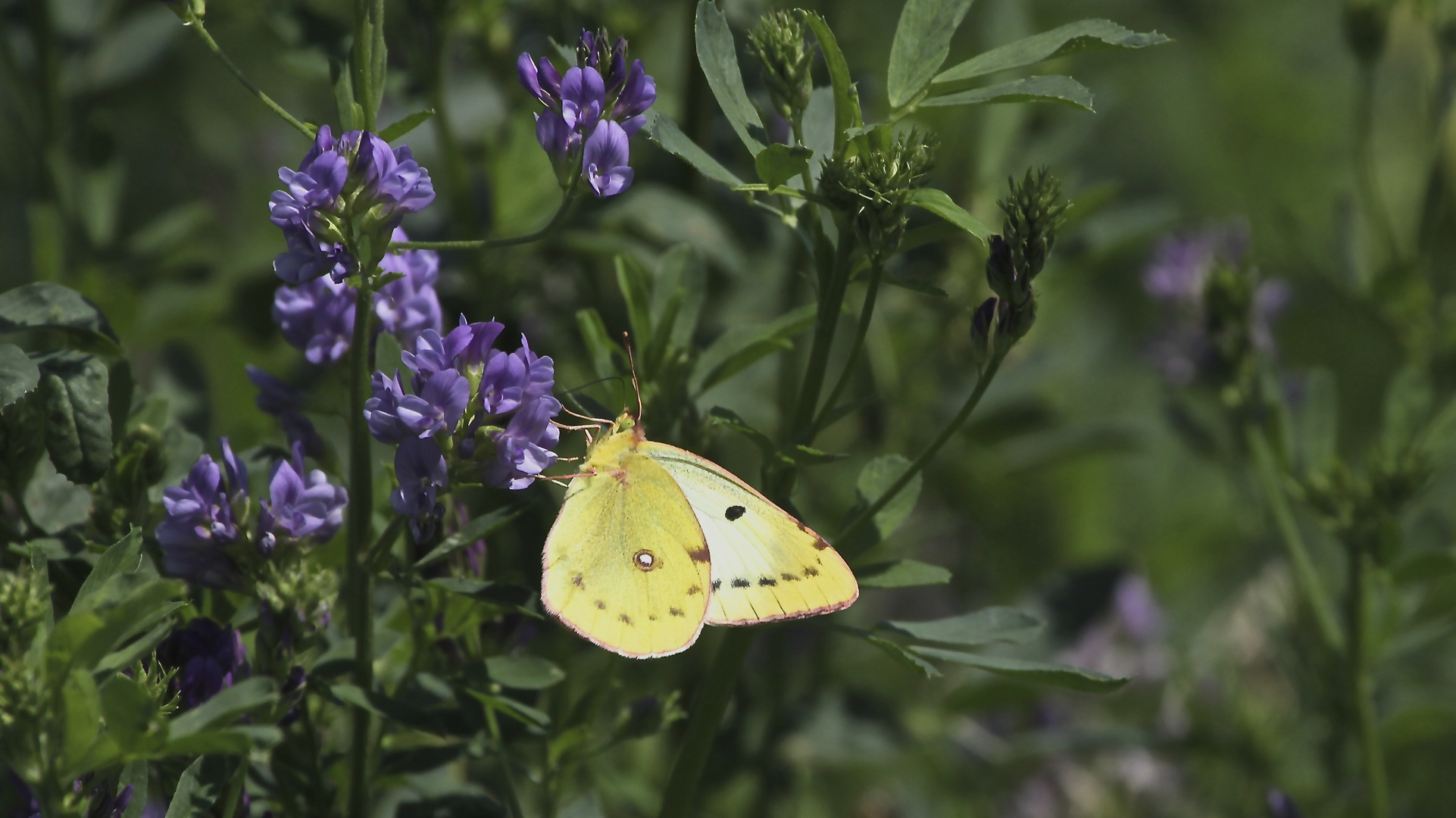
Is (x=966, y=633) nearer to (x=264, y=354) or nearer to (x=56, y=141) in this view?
(x=264, y=354)

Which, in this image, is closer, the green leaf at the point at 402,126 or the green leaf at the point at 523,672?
the green leaf at the point at 402,126

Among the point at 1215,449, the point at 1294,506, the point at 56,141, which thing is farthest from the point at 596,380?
the point at 1294,506

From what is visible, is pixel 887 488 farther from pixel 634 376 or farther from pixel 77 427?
pixel 77 427

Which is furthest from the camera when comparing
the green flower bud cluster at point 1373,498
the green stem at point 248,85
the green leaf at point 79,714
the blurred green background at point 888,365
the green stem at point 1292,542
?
the blurred green background at point 888,365

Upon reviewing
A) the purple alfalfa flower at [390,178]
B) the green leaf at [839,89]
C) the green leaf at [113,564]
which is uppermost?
the green leaf at [839,89]

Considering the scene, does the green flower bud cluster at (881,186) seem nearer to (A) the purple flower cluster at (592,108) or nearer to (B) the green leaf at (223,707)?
(A) the purple flower cluster at (592,108)

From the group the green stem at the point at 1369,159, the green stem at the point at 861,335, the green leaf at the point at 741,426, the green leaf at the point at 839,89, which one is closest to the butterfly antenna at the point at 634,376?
the green leaf at the point at 741,426
